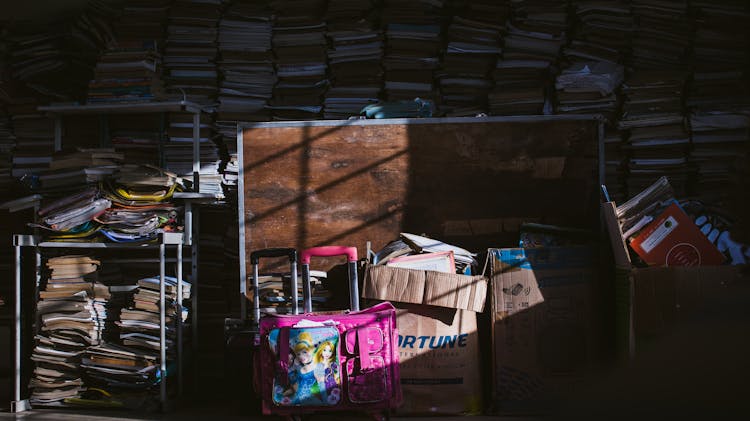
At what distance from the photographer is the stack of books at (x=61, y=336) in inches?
174

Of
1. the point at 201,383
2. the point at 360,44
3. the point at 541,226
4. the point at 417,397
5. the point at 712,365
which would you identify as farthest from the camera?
the point at 360,44

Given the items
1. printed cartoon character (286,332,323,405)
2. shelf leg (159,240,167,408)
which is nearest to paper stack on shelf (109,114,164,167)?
shelf leg (159,240,167,408)

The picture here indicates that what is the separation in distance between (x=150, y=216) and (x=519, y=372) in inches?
90.4

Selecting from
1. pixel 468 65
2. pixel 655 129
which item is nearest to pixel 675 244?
pixel 655 129

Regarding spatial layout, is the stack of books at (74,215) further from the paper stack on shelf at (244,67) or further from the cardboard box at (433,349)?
the cardboard box at (433,349)

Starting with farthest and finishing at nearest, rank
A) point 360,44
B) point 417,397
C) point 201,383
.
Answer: point 360,44 → point 201,383 → point 417,397

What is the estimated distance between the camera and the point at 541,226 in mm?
4301

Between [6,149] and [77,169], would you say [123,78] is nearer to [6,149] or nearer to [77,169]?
[77,169]

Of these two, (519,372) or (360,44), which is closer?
(519,372)

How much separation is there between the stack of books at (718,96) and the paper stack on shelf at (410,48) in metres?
1.79

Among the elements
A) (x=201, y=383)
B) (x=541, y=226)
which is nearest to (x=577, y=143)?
(x=541, y=226)

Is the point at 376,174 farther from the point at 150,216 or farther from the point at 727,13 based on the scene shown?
the point at 727,13

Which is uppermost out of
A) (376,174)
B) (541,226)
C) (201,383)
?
(376,174)

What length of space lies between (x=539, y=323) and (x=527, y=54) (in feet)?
7.09
